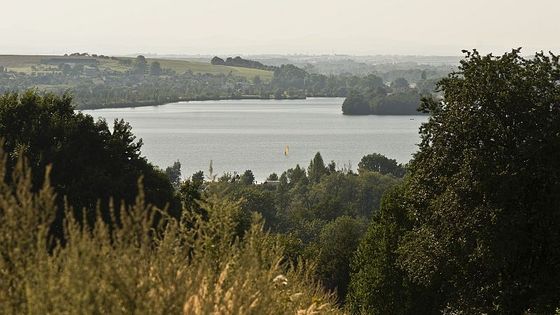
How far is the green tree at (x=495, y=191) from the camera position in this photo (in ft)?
66.5

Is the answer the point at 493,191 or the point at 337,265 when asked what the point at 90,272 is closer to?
the point at 493,191

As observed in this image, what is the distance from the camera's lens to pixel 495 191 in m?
20.4

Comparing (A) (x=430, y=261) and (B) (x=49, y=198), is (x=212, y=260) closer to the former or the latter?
(B) (x=49, y=198)

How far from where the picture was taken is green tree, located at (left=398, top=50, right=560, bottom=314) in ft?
66.5

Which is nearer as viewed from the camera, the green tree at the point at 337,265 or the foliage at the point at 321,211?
the green tree at the point at 337,265

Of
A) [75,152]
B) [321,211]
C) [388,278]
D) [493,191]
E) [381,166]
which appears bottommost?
[381,166]

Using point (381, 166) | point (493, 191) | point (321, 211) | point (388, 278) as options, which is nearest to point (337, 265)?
point (388, 278)

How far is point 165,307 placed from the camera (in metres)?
6.32

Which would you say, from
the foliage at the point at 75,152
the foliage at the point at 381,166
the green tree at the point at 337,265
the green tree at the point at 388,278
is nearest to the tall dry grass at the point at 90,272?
the green tree at the point at 388,278

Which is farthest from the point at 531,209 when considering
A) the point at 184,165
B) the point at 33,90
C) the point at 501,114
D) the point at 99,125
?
the point at 184,165

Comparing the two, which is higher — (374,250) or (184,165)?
(374,250)

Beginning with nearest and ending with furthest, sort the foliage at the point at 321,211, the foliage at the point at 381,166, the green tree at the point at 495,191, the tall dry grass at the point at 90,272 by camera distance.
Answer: the tall dry grass at the point at 90,272 → the green tree at the point at 495,191 → the foliage at the point at 321,211 → the foliage at the point at 381,166

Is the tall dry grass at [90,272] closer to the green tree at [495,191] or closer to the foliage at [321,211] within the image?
the green tree at [495,191]

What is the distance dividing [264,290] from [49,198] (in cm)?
205
